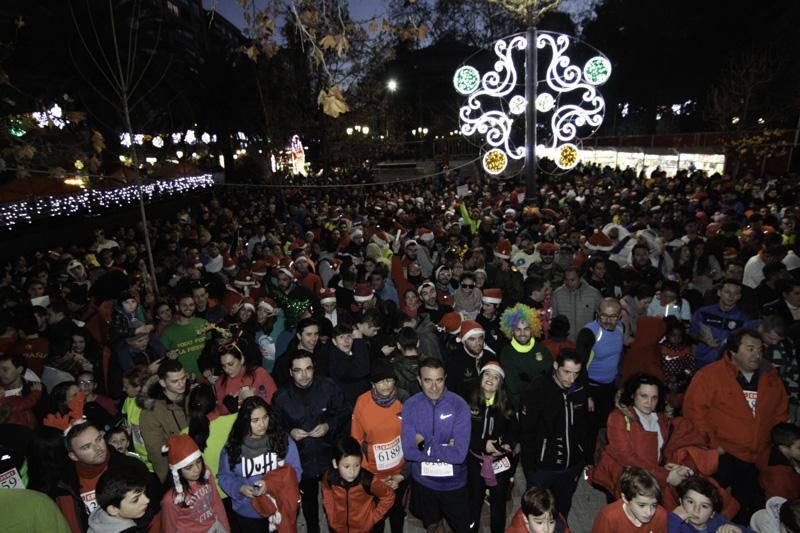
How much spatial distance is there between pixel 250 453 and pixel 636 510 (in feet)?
8.66

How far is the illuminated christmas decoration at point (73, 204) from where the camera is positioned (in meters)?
15.4

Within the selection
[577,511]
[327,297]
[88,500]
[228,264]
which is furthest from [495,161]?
[88,500]

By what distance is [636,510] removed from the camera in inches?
122

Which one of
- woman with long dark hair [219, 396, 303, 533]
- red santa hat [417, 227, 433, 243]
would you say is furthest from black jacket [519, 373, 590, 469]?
red santa hat [417, 227, 433, 243]

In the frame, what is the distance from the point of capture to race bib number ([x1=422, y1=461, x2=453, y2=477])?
377 cm

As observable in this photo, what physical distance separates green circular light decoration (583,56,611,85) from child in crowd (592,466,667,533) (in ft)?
36.7

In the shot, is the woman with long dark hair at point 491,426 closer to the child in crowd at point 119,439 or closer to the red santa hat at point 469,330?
the red santa hat at point 469,330

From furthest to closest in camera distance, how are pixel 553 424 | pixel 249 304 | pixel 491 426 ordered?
pixel 249 304, pixel 491 426, pixel 553 424

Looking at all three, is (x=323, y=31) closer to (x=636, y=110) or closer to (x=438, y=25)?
(x=636, y=110)

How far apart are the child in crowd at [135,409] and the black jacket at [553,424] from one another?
315cm

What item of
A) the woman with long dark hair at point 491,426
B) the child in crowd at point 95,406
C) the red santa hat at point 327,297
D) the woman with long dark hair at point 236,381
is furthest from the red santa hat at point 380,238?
the woman with long dark hair at point 491,426

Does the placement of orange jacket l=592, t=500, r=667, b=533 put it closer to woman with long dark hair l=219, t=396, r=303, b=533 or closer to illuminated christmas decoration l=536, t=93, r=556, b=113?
woman with long dark hair l=219, t=396, r=303, b=533

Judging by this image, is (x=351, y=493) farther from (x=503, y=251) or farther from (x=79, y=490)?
(x=503, y=251)

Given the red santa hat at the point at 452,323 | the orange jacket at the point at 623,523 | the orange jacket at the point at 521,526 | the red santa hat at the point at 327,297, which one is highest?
the red santa hat at the point at 327,297
